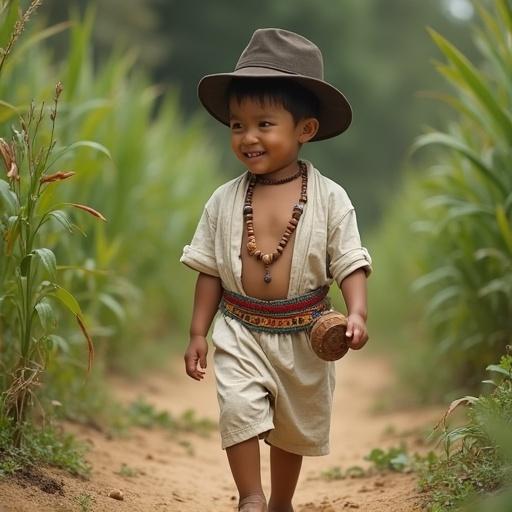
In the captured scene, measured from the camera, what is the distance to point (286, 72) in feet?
9.43

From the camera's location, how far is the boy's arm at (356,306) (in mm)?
2674

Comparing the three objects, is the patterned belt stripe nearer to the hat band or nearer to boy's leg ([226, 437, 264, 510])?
boy's leg ([226, 437, 264, 510])

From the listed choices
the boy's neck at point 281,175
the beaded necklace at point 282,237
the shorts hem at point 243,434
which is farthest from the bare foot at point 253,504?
the boy's neck at point 281,175

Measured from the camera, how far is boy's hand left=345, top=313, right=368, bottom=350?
105 inches

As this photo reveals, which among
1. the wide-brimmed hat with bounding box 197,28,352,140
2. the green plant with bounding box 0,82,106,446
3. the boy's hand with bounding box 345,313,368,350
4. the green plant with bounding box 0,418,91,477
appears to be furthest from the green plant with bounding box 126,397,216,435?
the boy's hand with bounding box 345,313,368,350

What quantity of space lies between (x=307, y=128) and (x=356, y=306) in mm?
617

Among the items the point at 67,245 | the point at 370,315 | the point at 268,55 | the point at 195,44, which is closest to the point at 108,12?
the point at 195,44

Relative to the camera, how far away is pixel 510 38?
4.07m

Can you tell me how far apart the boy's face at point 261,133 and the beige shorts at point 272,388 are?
1.63ft

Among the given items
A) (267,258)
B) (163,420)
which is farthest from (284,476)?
(163,420)

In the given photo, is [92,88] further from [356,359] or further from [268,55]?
[356,359]

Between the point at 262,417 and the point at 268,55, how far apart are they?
3.57 ft

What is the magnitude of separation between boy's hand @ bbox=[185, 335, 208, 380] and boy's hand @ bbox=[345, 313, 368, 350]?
479 millimetres

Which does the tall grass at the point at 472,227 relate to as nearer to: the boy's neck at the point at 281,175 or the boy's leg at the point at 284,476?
the boy's neck at the point at 281,175
